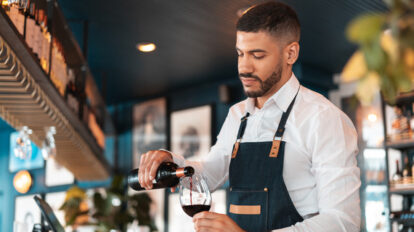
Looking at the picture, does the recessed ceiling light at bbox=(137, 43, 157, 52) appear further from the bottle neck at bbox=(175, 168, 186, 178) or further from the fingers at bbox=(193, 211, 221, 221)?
the fingers at bbox=(193, 211, 221, 221)

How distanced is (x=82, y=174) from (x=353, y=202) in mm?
5667

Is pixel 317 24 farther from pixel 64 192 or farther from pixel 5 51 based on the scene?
pixel 64 192

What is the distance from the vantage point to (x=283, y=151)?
5.14 feet

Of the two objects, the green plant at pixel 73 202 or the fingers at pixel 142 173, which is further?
the green plant at pixel 73 202

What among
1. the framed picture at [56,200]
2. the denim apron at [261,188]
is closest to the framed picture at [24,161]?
the framed picture at [56,200]

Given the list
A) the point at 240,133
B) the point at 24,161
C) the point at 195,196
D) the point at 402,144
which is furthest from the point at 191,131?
the point at 195,196

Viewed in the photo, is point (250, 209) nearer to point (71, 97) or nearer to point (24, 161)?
point (71, 97)

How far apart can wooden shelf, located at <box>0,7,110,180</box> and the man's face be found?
138cm

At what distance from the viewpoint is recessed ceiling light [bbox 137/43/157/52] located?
5.32m

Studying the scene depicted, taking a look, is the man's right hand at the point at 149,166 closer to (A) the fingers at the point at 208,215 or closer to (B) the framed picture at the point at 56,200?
(A) the fingers at the point at 208,215

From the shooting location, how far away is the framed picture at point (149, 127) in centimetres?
726

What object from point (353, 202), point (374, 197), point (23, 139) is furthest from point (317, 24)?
point (353, 202)

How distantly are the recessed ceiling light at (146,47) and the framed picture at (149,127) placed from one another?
1840 mm

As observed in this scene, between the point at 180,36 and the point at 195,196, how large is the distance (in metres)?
3.79
